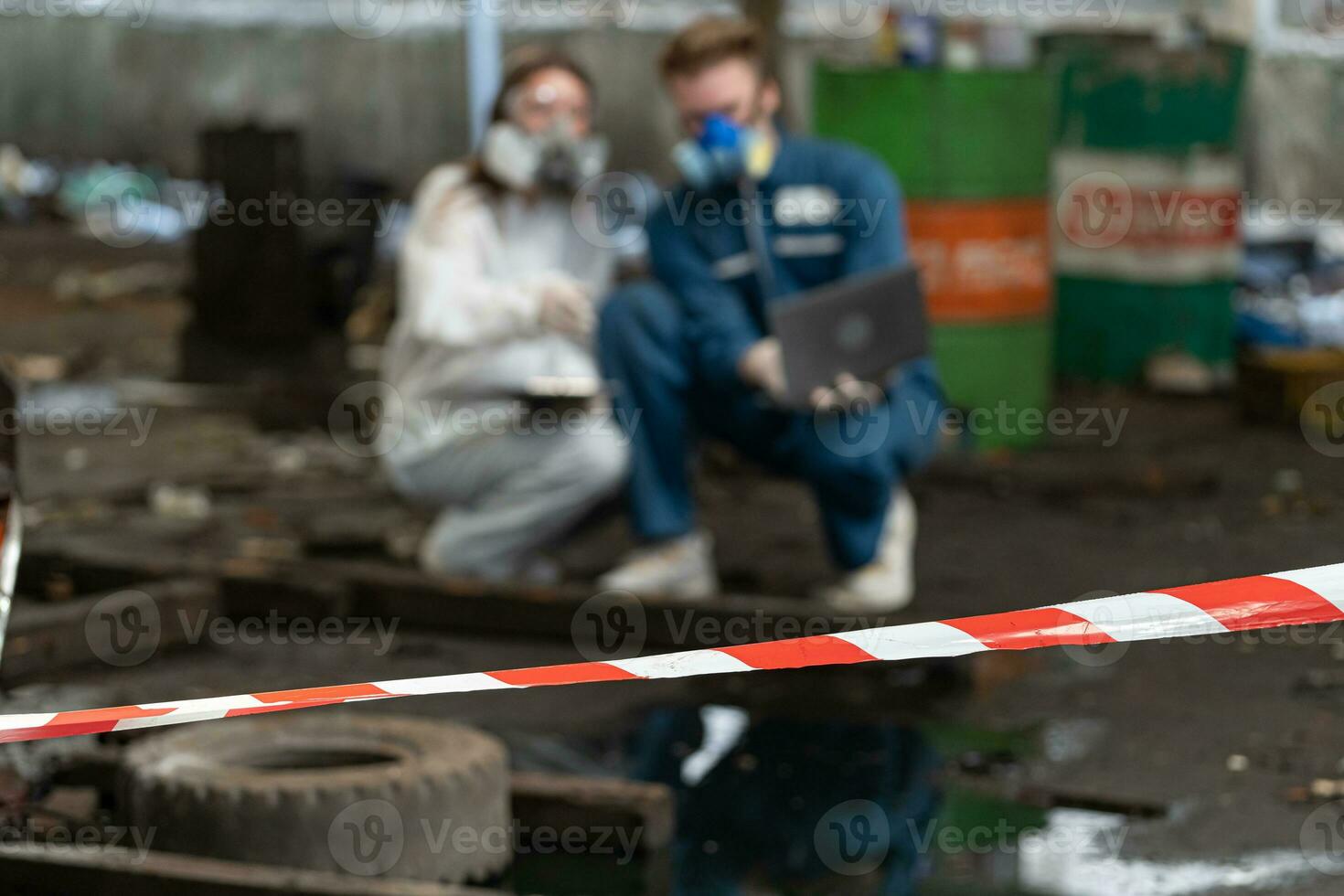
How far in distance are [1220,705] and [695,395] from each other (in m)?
1.66

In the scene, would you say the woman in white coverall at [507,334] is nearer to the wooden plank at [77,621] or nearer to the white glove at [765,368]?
the white glove at [765,368]

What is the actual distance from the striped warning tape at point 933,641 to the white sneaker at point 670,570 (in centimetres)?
245

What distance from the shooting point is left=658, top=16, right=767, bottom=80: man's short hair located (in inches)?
200

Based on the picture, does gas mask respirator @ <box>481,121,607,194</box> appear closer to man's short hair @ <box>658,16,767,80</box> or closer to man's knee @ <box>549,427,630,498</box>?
man's short hair @ <box>658,16,767,80</box>

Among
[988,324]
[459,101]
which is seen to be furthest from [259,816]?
[459,101]

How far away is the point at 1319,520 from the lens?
6488 millimetres

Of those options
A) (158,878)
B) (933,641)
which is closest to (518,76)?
(158,878)

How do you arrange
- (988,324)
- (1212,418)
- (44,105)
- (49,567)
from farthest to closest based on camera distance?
(44,105)
(1212,418)
(988,324)
(49,567)

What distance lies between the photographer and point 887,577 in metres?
5.16

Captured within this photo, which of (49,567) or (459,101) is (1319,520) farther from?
(459,101)

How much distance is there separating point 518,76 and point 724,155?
663 mm

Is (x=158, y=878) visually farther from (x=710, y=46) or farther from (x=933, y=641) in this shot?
(x=710, y=46)

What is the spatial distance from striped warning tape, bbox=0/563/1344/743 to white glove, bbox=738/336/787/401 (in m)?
2.18

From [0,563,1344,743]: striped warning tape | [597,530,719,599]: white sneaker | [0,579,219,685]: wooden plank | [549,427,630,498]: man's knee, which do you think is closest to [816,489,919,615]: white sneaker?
[597,530,719,599]: white sneaker
